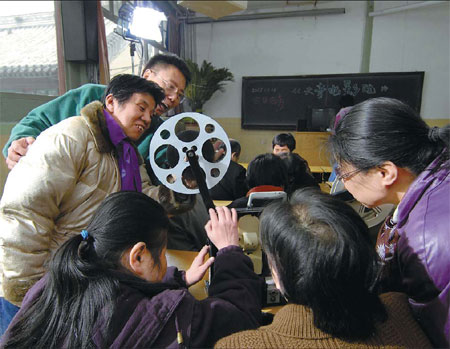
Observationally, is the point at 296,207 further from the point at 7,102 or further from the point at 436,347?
the point at 7,102

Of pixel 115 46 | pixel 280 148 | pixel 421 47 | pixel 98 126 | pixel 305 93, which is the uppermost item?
pixel 421 47

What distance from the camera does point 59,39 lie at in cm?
284

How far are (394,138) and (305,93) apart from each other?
5395 mm

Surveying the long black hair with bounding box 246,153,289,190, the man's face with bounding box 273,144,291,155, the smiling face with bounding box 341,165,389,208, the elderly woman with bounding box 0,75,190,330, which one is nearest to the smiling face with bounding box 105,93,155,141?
the elderly woman with bounding box 0,75,190,330

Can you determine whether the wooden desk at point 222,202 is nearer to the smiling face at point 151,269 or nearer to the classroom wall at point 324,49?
the smiling face at point 151,269

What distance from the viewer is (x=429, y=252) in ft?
2.11

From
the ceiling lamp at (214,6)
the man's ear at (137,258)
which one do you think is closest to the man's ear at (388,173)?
the man's ear at (137,258)

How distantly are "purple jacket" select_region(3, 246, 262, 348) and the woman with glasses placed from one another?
15.2 inches

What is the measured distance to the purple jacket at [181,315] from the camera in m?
0.63

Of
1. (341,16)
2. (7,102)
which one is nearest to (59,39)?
(7,102)

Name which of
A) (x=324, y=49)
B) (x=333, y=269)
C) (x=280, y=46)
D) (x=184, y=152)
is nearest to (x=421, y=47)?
(x=324, y=49)

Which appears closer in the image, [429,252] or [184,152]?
[429,252]

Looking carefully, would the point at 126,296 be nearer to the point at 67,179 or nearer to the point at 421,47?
the point at 67,179

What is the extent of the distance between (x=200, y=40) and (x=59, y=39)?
13.0 ft
